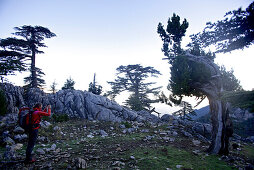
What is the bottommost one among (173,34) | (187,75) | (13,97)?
(13,97)

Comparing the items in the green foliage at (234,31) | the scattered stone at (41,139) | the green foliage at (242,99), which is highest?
the green foliage at (234,31)

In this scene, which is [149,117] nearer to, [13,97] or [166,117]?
[166,117]

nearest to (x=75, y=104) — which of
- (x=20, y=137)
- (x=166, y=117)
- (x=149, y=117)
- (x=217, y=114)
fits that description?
(x=20, y=137)

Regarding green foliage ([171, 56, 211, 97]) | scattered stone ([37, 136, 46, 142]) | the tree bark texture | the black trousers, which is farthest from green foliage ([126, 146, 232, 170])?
scattered stone ([37, 136, 46, 142])

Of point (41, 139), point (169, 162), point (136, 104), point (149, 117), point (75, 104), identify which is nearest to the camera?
point (169, 162)

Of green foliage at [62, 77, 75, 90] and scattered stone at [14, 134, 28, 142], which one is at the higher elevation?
green foliage at [62, 77, 75, 90]

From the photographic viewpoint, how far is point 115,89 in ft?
80.3

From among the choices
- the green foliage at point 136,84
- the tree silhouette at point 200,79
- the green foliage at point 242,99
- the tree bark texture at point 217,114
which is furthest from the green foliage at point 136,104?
the green foliage at point 242,99

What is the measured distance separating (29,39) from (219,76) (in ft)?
97.2

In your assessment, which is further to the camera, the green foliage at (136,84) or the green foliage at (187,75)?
the green foliage at (136,84)

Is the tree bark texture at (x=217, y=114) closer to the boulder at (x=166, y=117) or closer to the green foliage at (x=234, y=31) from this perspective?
the green foliage at (x=234, y=31)

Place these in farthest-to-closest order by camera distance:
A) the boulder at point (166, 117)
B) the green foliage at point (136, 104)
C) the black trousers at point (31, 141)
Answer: the green foliage at point (136, 104) < the boulder at point (166, 117) < the black trousers at point (31, 141)

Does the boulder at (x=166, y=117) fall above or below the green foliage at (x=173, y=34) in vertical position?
below

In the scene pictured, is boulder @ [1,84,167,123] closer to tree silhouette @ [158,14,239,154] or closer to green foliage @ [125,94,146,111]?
green foliage @ [125,94,146,111]
